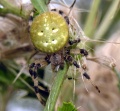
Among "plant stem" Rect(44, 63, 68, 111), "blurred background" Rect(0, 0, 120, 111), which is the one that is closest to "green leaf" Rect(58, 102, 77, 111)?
"plant stem" Rect(44, 63, 68, 111)

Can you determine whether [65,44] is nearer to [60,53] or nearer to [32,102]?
[60,53]

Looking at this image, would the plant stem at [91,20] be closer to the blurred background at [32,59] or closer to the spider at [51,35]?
the blurred background at [32,59]

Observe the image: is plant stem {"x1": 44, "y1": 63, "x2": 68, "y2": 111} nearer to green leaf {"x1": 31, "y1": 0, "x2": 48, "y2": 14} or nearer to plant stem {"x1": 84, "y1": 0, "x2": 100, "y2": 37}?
green leaf {"x1": 31, "y1": 0, "x2": 48, "y2": 14}

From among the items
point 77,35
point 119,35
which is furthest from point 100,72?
point 77,35

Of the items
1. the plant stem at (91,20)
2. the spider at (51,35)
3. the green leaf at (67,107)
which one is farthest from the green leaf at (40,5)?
the plant stem at (91,20)

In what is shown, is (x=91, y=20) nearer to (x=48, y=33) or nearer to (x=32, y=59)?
(x=32, y=59)

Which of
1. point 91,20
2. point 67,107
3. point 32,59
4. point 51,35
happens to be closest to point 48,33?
point 51,35

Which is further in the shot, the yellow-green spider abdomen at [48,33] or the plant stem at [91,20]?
the plant stem at [91,20]
